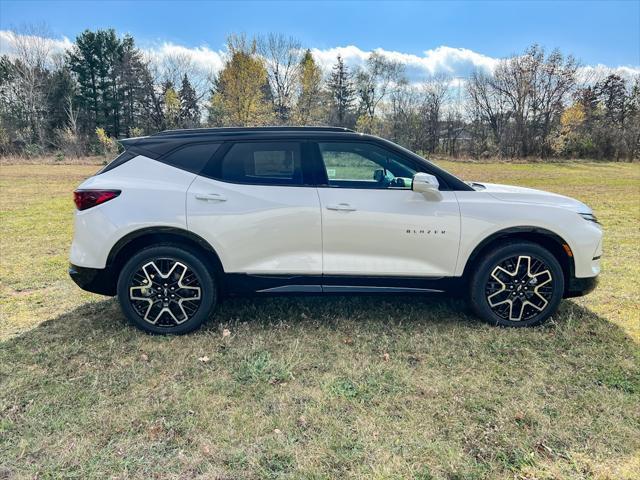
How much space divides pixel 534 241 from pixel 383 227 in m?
1.34

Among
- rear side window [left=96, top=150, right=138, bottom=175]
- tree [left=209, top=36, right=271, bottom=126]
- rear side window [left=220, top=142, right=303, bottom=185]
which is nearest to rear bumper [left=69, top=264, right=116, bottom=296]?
rear side window [left=96, top=150, right=138, bottom=175]

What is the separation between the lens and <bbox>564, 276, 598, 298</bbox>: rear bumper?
11.5ft

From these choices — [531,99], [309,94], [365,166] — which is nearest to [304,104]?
[309,94]

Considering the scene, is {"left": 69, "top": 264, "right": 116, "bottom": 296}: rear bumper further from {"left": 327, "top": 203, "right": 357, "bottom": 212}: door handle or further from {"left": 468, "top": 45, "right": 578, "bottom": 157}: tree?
{"left": 468, "top": 45, "right": 578, "bottom": 157}: tree

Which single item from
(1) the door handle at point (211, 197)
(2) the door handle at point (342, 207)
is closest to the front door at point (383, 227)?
(2) the door handle at point (342, 207)

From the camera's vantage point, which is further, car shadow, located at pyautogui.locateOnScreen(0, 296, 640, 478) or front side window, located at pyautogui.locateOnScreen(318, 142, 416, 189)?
front side window, located at pyautogui.locateOnScreen(318, 142, 416, 189)

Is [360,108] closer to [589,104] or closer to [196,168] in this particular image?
[589,104]

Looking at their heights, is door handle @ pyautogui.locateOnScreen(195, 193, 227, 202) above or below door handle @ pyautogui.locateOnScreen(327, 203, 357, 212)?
above

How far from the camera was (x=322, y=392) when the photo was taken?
2709 mm

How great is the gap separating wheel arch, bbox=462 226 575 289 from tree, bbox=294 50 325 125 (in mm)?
34204

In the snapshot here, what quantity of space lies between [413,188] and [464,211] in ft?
1.59

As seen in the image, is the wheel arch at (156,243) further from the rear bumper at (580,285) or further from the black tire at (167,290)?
the rear bumper at (580,285)

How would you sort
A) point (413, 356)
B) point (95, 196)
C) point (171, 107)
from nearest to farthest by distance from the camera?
point (413, 356) < point (95, 196) < point (171, 107)

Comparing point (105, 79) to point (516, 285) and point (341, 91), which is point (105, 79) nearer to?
point (341, 91)
